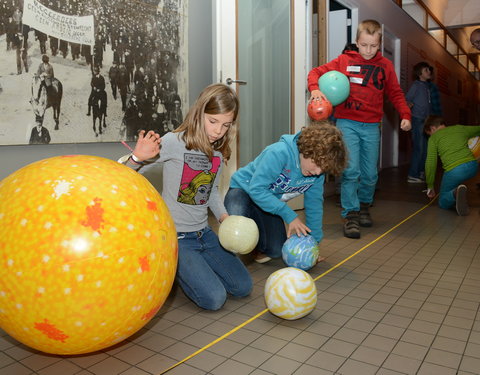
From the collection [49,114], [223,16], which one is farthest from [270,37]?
[49,114]

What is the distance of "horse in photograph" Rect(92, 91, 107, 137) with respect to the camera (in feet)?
10.6

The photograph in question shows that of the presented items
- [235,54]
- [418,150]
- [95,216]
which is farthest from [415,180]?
[95,216]

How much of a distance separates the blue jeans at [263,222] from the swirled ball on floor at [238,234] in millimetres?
646

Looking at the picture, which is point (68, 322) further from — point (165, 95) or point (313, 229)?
point (165, 95)

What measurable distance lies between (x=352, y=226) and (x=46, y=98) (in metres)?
2.35

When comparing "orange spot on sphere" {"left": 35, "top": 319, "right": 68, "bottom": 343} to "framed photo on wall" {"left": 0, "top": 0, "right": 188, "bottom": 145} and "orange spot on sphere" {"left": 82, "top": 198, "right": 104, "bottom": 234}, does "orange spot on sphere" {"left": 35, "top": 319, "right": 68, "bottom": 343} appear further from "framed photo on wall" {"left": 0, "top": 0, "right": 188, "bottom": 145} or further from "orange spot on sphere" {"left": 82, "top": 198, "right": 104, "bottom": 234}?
"framed photo on wall" {"left": 0, "top": 0, "right": 188, "bottom": 145}

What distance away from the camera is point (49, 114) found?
2951 mm

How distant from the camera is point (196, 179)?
223 centimetres

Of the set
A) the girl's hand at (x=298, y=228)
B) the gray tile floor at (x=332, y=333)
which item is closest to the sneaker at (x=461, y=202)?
the gray tile floor at (x=332, y=333)

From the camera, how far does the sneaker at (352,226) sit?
3.33 metres

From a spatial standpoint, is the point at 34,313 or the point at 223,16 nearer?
the point at 34,313

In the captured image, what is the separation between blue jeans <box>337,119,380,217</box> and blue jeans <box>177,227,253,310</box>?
5.23 feet

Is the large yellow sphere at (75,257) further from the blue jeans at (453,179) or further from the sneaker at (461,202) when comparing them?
Answer: the blue jeans at (453,179)

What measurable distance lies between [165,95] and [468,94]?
680 inches
